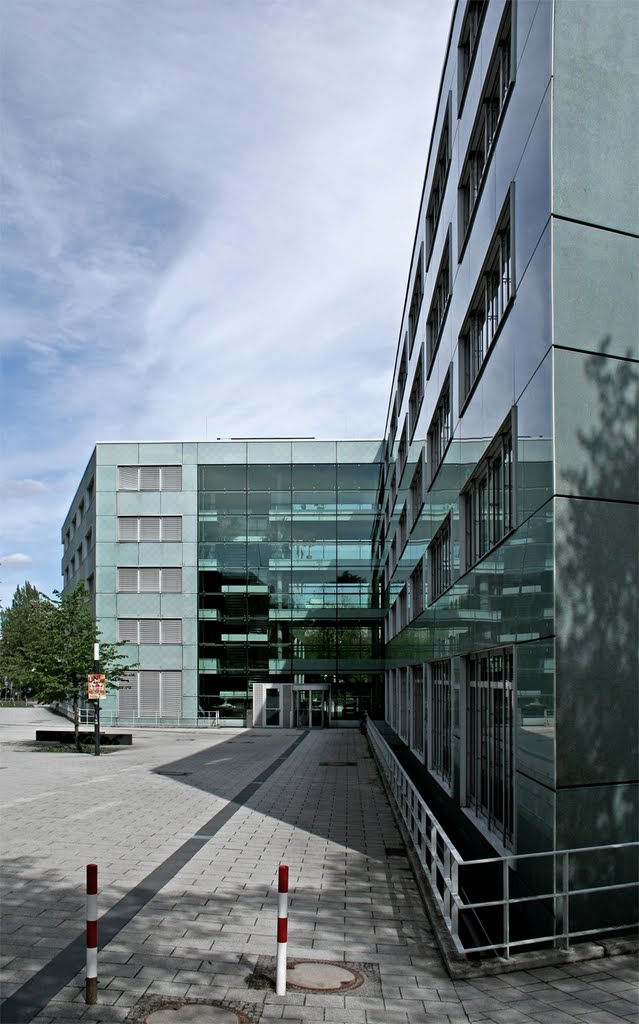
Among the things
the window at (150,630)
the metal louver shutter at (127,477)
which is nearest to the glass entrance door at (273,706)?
the window at (150,630)

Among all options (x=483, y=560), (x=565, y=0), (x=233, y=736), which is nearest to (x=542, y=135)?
(x=565, y=0)

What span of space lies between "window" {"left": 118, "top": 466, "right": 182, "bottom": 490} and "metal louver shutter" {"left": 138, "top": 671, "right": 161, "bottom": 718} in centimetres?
1029

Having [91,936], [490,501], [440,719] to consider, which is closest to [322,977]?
[91,936]

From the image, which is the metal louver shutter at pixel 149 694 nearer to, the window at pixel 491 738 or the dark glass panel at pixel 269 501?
the dark glass panel at pixel 269 501

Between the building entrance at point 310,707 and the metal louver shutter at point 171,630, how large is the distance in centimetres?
700

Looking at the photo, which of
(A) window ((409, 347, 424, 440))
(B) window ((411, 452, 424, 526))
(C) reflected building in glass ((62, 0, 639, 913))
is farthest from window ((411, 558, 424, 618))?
(A) window ((409, 347, 424, 440))

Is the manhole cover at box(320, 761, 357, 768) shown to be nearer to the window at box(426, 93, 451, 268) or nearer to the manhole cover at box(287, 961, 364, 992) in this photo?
the window at box(426, 93, 451, 268)

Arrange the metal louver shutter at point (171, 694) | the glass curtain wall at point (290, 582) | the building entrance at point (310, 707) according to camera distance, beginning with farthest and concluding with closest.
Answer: the glass curtain wall at point (290, 582) → the building entrance at point (310, 707) → the metal louver shutter at point (171, 694)

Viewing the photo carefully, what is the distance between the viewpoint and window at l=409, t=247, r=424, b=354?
90.4ft

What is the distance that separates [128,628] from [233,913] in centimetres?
4314

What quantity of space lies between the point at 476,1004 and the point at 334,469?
45965 mm

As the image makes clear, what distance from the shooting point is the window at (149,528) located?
52.0 meters

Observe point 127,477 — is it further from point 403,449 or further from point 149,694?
point 403,449

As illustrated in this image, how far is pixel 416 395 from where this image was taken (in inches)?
1156
